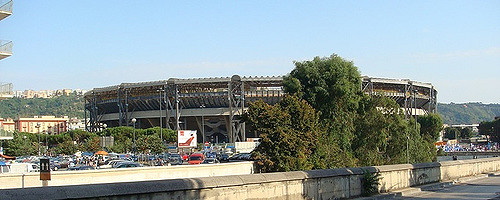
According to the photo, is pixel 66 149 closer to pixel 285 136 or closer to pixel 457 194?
pixel 285 136

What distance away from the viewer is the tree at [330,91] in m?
55.2

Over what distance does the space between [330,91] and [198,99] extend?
10073cm

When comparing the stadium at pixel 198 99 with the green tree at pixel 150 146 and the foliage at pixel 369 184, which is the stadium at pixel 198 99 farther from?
the foliage at pixel 369 184

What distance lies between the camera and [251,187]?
18.6 meters

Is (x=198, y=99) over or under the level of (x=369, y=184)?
over

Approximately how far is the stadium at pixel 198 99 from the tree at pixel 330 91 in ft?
269

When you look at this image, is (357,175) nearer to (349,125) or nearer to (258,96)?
(349,125)

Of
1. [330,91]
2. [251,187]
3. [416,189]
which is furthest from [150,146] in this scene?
[251,187]

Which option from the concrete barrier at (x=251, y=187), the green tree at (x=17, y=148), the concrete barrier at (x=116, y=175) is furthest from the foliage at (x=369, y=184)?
the green tree at (x=17, y=148)

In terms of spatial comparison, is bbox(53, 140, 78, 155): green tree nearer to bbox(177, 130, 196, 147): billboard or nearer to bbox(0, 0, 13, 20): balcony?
bbox(177, 130, 196, 147): billboard

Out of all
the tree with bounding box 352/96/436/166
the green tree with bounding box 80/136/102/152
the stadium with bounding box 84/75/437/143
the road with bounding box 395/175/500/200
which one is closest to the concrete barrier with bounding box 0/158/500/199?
the road with bounding box 395/175/500/200

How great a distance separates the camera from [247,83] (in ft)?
482

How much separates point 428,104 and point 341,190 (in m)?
168

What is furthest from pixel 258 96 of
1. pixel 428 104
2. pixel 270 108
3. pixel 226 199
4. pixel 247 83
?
pixel 226 199
